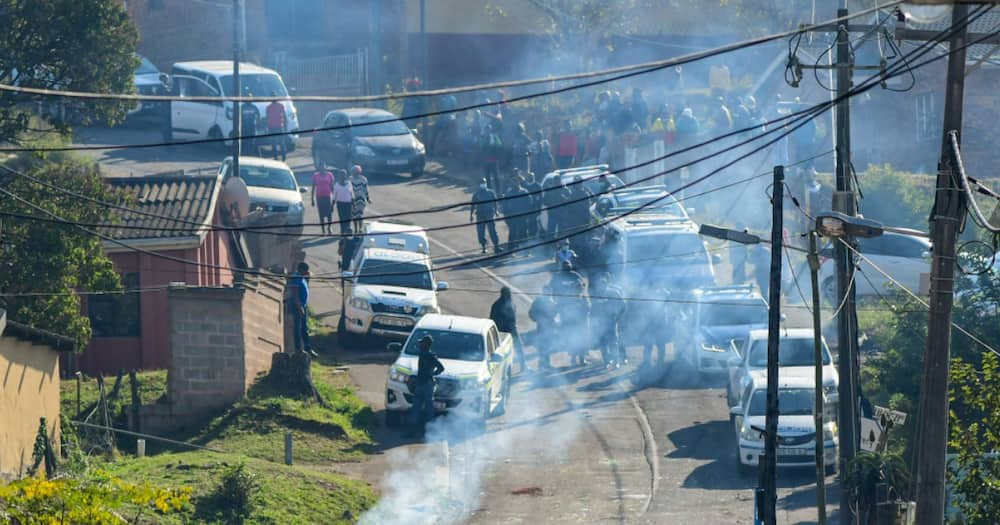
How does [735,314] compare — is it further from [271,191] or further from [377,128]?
[377,128]

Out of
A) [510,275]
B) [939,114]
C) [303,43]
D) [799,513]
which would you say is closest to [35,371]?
[799,513]

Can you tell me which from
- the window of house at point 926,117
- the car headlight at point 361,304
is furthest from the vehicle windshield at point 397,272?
the window of house at point 926,117

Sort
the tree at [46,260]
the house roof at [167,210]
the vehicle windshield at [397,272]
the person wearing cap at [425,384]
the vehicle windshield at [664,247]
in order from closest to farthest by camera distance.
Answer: the tree at [46,260], the person wearing cap at [425,384], the house roof at [167,210], the vehicle windshield at [397,272], the vehicle windshield at [664,247]

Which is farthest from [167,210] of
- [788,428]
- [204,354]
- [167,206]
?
[788,428]

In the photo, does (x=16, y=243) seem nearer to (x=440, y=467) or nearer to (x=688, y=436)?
(x=440, y=467)

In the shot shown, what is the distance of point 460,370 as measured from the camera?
923 inches

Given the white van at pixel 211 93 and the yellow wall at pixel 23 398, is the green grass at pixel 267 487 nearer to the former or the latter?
the yellow wall at pixel 23 398

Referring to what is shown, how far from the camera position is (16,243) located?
22312 millimetres

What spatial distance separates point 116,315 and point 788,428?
12.1m

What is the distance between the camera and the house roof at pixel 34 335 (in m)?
18.9

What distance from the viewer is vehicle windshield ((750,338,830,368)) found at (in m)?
23.6

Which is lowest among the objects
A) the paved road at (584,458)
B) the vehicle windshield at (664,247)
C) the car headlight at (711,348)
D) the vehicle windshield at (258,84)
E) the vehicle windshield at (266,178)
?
the paved road at (584,458)

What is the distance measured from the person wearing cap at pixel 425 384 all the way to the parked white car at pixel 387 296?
12.7ft

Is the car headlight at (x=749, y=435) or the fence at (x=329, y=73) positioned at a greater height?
the fence at (x=329, y=73)
